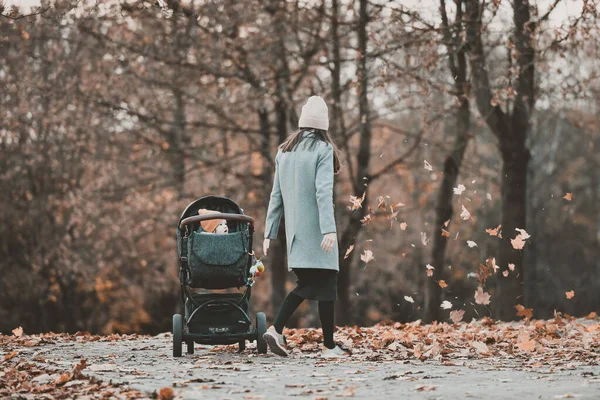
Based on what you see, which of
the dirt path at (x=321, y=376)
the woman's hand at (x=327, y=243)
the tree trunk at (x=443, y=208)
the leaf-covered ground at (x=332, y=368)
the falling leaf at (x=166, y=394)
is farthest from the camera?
the tree trunk at (x=443, y=208)

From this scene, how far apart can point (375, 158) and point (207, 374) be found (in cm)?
2590

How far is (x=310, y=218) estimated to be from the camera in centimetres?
821

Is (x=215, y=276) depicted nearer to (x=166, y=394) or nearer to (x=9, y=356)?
(x=9, y=356)

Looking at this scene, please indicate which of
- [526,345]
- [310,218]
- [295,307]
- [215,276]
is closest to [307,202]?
[310,218]

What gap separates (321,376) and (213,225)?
77.8 inches

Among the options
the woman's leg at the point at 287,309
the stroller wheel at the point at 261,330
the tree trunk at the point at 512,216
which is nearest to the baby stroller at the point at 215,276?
the stroller wheel at the point at 261,330

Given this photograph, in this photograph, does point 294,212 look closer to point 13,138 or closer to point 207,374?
point 207,374

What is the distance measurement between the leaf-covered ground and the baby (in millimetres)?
1104

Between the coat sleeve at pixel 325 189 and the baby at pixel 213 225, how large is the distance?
0.90 m

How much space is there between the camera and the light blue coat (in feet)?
26.5

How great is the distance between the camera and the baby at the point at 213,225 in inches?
Result: 325

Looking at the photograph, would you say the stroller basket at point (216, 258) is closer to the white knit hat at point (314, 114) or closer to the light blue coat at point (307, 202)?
the light blue coat at point (307, 202)

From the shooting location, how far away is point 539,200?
1470 inches

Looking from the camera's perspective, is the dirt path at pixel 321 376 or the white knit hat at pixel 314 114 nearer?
the dirt path at pixel 321 376
